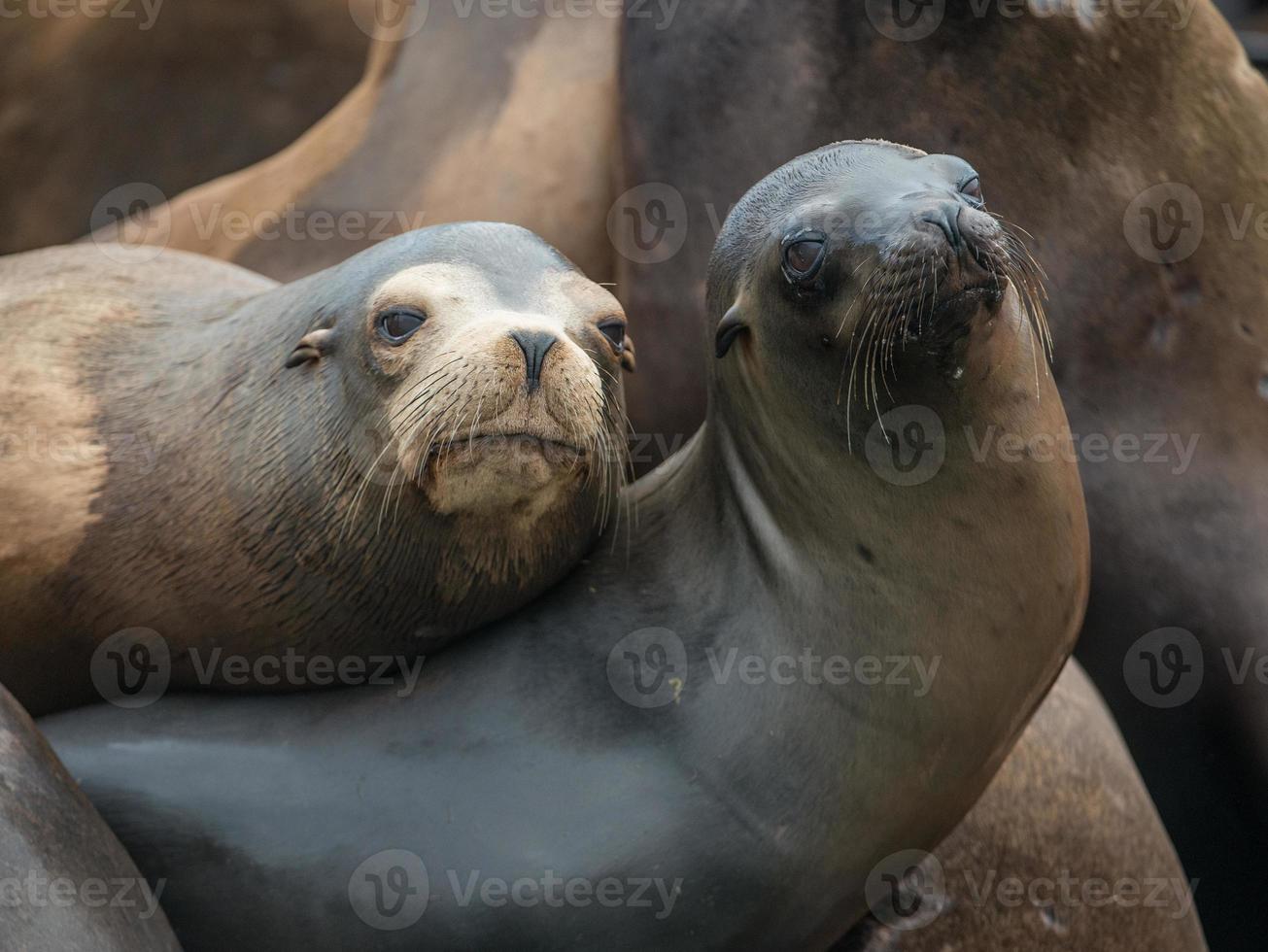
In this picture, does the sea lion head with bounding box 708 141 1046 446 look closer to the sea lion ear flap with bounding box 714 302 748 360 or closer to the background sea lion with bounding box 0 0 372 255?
the sea lion ear flap with bounding box 714 302 748 360

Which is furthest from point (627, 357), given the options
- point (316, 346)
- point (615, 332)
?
point (316, 346)

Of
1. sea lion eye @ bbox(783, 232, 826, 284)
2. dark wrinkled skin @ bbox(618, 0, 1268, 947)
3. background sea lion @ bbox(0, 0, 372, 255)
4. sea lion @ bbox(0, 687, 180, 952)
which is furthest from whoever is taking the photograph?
background sea lion @ bbox(0, 0, 372, 255)

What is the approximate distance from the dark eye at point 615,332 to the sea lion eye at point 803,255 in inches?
15.4

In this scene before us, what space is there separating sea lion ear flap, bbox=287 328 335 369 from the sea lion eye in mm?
854

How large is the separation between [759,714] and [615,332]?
0.76 meters

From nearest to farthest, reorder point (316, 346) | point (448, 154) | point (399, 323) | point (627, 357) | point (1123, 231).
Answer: point (399, 323), point (316, 346), point (627, 357), point (1123, 231), point (448, 154)

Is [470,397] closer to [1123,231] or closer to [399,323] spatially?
[399,323]

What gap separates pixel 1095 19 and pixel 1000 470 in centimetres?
195

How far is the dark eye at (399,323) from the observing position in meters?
Result: 3.10

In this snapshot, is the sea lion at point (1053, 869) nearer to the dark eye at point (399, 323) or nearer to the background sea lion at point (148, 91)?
the dark eye at point (399, 323)

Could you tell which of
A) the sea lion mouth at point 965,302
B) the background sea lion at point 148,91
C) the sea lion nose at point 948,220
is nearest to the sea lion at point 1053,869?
the sea lion mouth at point 965,302

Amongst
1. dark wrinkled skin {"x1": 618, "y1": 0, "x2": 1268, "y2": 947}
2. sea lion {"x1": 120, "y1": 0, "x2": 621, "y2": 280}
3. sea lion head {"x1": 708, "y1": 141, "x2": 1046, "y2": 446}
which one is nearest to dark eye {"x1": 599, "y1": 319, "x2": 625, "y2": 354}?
sea lion head {"x1": 708, "y1": 141, "x2": 1046, "y2": 446}

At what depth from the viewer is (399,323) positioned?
3.11 metres

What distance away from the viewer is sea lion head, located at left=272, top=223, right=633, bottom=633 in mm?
2908
